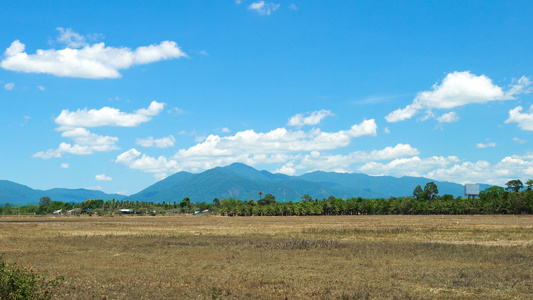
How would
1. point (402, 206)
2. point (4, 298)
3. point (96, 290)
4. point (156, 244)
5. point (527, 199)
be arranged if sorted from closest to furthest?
point (4, 298)
point (96, 290)
point (156, 244)
point (527, 199)
point (402, 206)

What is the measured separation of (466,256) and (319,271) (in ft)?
46.6

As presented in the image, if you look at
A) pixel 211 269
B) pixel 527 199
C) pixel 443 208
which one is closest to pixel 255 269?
pixel 211 269

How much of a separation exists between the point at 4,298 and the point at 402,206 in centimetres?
18549

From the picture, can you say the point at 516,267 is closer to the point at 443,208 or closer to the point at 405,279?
the point at 405,279

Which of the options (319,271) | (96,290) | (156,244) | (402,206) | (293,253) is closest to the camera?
(96,290)

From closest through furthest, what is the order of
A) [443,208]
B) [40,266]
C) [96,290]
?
[96,290] < [40,266] < [443,208]

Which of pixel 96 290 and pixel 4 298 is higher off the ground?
pixel 4 298

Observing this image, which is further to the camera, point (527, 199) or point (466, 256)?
point (527, 199)

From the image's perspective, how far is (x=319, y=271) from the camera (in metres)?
27.8

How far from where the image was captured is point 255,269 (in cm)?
2858

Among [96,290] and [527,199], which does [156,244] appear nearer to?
[96,290]

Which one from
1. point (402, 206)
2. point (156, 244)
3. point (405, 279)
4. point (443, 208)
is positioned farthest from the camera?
point (402, 206)

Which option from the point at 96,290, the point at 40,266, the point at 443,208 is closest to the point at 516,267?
the point at 96,290

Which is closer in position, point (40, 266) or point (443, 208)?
point (40, 266)
